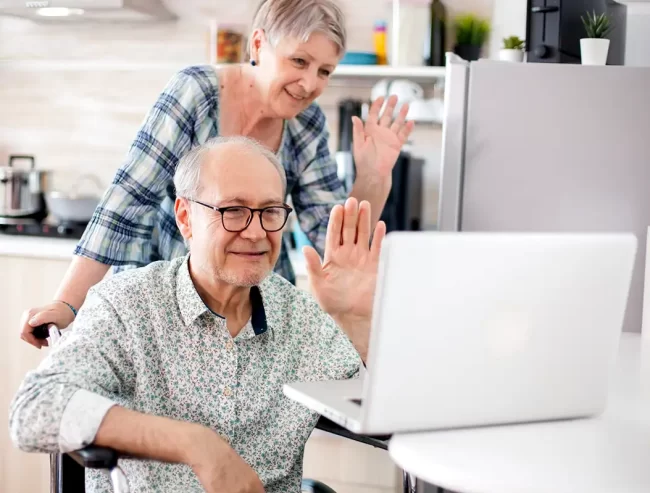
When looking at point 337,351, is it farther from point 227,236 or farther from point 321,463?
point 321,463

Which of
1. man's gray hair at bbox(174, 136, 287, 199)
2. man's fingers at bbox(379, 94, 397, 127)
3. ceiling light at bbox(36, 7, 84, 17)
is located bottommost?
man's gray hair at bbox(174, 136, 287, 199)

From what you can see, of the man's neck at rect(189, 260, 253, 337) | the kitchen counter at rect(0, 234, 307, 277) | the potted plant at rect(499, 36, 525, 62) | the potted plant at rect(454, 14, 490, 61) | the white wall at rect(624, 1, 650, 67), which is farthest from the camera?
the potted plant at rect(454, 14, 490, 61)

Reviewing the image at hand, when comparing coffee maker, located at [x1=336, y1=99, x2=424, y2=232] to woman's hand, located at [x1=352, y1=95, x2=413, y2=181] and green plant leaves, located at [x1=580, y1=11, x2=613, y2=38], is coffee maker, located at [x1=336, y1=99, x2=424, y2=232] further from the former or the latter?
green plant leaves, located at [x1=580, y1=11, x2=613, y2=38]

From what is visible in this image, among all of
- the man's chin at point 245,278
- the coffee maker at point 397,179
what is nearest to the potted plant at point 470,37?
the coffee maker at point 397,179

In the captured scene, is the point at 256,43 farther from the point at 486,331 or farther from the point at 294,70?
the point at 486,331

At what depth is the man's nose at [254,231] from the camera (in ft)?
5.09

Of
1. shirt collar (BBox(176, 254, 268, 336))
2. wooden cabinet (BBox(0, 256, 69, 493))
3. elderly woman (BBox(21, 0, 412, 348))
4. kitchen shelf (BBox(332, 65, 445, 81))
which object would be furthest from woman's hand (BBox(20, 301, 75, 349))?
kitchen shelf (BBox(332, 65, 445, 81))

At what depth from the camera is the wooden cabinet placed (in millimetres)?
3238

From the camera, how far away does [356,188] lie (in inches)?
84.0

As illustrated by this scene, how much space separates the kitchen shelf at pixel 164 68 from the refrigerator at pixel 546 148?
55.2 inches

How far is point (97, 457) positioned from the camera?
1.21m

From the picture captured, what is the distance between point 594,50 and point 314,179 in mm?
716

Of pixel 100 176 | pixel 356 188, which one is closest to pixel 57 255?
pixel 100 176

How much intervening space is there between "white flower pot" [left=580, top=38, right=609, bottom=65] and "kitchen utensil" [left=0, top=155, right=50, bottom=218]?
8.24 feet
